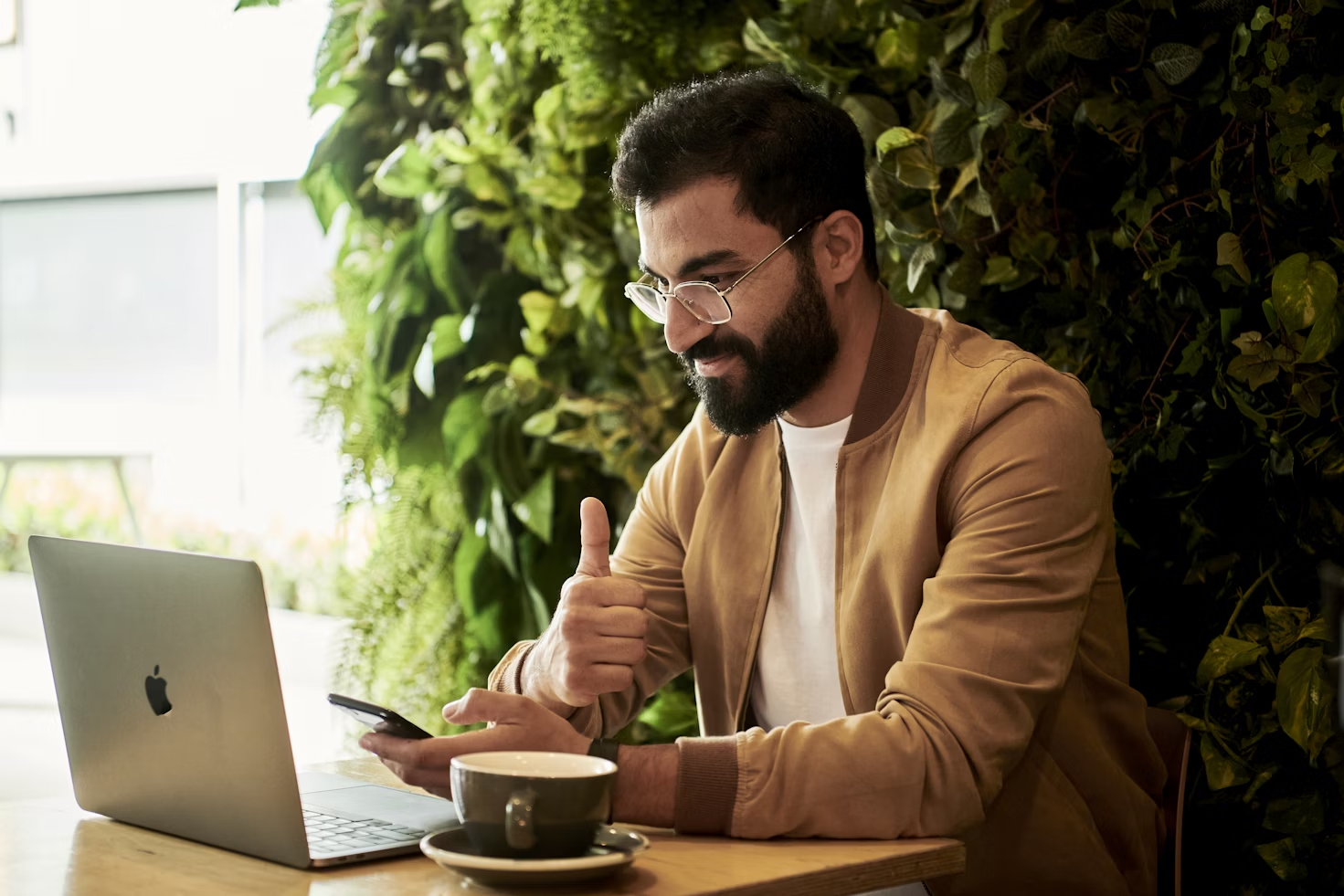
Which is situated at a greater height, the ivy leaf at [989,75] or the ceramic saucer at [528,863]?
the ivy leaf at [989,75]

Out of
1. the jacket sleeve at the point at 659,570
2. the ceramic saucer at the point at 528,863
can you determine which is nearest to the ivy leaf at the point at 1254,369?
the jacket sleeve at the point at 659,570

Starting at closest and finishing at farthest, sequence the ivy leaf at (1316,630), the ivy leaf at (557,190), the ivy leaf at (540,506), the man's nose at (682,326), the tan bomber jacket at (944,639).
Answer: the tan bomber jacket at (944,639) < the ivy leaf at (1316,630) < the man's nose at (682,326) < the ivy leaf at (557,190) < the ivy leaf at (540,506)

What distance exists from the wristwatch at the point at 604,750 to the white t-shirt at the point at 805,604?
18.6 inches

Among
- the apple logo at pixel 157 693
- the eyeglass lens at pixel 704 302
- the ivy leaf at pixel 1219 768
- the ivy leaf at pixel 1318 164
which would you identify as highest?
the ivy leaf at pixel 1318 164

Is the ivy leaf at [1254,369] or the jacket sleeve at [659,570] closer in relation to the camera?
the ivy leaf at [1254,369]

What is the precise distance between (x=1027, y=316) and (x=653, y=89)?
0.90 metres

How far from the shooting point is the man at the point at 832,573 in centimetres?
128

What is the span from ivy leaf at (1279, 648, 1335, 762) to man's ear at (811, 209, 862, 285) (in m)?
0.73

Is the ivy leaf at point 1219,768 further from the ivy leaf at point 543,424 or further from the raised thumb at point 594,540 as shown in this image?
the ivy leaf at point 543,424

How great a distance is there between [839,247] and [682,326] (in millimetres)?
252

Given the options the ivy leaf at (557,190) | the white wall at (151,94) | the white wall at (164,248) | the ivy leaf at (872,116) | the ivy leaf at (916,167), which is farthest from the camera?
the white wall at (164,248)

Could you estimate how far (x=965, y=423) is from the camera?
1.53 meters

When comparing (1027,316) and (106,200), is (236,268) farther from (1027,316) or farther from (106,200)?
(1027,316)

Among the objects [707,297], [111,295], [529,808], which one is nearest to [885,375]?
[707,297]
